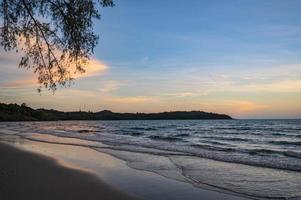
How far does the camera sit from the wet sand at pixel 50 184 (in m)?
9.48

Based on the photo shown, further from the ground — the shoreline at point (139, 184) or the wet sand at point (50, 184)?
the wet sand at point (50, 184)

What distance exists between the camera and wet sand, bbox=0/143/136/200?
9.48 meters

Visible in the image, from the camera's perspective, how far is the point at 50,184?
11031 millimetres

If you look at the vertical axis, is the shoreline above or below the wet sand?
below

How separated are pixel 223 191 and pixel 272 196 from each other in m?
1.32

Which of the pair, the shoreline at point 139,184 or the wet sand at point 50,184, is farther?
the shoreline at point 139,184

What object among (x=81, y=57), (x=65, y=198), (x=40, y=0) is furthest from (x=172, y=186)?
(x=40, y=0)

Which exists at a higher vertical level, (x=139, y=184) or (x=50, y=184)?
(x=50, y=184)

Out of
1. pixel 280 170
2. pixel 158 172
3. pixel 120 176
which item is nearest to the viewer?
pixel 120 176

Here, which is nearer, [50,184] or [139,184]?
[50,184]

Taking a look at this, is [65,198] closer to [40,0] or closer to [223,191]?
[223,191]

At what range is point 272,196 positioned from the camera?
1076cm

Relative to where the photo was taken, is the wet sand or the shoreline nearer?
the wet sand

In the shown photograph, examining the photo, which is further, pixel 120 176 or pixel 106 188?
pixel 120 176
